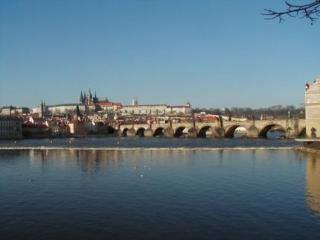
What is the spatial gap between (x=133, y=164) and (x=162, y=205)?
17.6 meters

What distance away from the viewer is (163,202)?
20359mm

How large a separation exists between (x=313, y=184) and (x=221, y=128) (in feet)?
209

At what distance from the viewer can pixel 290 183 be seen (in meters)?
25.6

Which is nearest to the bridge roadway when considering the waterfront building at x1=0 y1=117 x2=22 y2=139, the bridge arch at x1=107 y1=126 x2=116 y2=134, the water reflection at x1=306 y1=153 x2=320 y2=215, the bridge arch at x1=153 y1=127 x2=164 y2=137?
the bridge arch at x1=153 y1=127 x2=164 y2=137

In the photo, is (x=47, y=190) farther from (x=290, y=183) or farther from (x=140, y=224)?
(x=290, y=183)

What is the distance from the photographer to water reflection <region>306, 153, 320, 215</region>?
19.9m

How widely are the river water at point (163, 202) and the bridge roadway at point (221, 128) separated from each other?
41376mm

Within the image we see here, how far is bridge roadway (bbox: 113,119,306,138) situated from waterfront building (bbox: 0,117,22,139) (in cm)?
2218

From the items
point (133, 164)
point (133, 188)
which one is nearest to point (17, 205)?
point (133, 188)

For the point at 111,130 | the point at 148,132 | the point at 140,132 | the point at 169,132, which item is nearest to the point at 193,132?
the point at 169,132

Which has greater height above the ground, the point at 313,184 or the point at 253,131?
the point at 253,131

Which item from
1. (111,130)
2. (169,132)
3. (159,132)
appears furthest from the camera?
(111,130)

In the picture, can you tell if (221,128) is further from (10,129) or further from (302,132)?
(10,129)

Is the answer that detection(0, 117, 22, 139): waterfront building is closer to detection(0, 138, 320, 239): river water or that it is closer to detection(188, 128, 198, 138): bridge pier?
detection(188, 128, 198, 138): bridge pier
